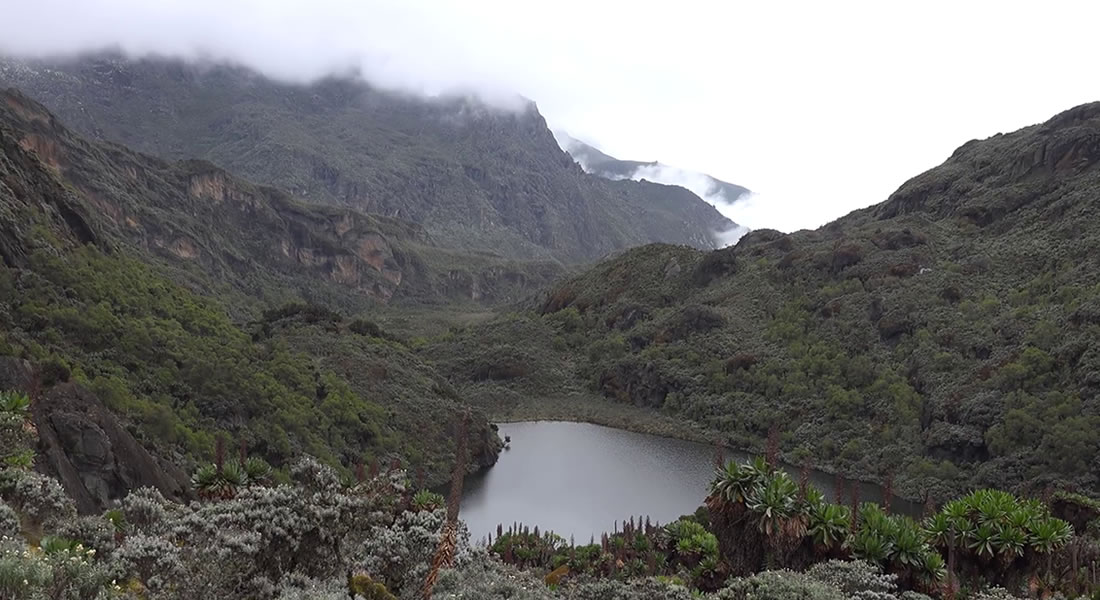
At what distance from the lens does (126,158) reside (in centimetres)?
14300

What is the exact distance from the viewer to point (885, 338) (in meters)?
95.2

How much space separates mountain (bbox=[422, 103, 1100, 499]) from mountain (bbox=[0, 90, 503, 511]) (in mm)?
31211

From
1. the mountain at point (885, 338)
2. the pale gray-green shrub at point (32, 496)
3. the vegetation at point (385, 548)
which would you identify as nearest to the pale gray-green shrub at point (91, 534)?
the vegetation at point (385, 548)

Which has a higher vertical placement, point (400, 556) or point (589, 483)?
point (400, 556)

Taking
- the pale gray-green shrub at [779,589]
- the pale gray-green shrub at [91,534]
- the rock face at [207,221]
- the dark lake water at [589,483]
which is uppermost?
the rock face at [207,221]

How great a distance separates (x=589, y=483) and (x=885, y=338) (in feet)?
155

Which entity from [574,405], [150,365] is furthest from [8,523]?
[574,405]

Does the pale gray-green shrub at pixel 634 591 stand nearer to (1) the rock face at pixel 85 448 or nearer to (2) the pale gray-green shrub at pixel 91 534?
(2) the pale gray-green shrub at pixel 91 534

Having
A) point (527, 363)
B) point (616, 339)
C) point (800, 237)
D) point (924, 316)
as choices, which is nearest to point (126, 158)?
point (527, 363)

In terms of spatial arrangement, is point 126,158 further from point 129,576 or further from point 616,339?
point 129,576

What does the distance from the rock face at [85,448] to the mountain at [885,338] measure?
60.3 m

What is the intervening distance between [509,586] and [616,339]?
11089 centimetres

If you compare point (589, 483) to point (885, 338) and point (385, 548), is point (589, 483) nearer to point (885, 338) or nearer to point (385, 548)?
point (885, 338)

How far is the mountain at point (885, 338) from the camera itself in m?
70.3
